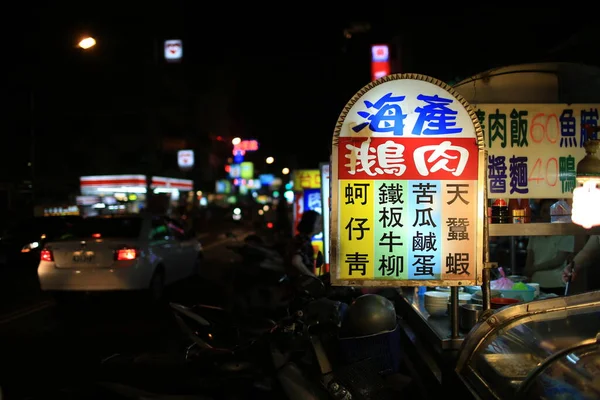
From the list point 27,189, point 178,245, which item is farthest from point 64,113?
point 178,245

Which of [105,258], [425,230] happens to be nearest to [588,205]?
[425,230]

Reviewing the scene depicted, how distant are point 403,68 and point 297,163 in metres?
22.2

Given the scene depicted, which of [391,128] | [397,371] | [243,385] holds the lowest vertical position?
[243,385]

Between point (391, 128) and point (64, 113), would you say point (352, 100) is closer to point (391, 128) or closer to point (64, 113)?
point (391, 128)

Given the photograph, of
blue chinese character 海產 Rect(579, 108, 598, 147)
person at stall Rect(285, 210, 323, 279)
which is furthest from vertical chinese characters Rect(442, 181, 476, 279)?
person at stall Rect(285, 210, 323, 279)

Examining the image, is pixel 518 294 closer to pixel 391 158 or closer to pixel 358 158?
pixel 391 158

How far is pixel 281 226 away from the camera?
70.7 feet

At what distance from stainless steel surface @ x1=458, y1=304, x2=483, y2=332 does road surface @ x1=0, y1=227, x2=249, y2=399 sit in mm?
4272

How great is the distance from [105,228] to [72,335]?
268 centimetres

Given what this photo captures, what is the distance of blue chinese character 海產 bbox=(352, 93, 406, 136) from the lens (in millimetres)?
3738

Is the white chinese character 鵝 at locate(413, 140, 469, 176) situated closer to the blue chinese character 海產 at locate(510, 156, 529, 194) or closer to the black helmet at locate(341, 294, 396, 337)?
the blue chinese character 海產 at locate(510, 156, 529, 194)

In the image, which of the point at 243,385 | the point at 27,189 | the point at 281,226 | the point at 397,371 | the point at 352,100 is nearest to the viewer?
the point at 352,100

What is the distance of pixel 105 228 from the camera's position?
9938 mm

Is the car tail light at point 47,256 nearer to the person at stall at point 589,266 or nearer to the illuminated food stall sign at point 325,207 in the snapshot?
the illuminated food stall sign at point 325,207
